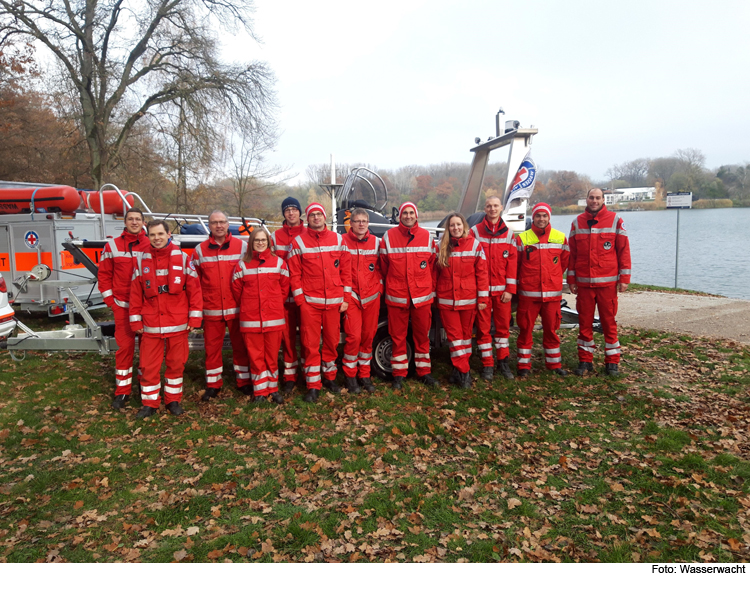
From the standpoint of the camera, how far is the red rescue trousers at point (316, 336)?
5160mm

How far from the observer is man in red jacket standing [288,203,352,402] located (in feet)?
16.7

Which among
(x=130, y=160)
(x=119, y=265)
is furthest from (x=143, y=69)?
(x=119, y=265)

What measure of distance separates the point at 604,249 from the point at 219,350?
449 centimetres

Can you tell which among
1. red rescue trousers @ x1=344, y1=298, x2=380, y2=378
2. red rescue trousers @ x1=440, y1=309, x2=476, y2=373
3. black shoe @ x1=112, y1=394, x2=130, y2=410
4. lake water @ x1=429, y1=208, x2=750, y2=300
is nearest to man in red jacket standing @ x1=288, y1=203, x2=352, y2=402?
red rescue trousers @ x1=344, y1=298, x2=380, y2=378

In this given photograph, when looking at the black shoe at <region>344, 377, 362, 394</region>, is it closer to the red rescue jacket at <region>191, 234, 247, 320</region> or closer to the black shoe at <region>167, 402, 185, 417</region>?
the red rescue jacket at <region>191, 234, 247, 320</region>

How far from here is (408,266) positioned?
533 centimetres

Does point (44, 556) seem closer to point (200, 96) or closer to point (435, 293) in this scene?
point (435, 293)

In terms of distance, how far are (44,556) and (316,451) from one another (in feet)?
6.47

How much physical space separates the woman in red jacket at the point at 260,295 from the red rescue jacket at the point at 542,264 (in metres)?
2.75

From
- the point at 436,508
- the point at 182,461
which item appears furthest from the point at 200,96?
the point at 436,508

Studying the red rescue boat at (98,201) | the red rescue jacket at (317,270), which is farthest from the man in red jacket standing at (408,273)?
the red rescue boat at (98,201)

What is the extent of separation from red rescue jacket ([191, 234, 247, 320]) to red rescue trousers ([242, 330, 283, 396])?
36cm

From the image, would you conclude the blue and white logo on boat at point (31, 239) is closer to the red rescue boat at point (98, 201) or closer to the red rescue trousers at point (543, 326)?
the red rescue boat at point (98, 201)

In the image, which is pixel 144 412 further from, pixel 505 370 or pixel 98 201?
pixel 98 201
